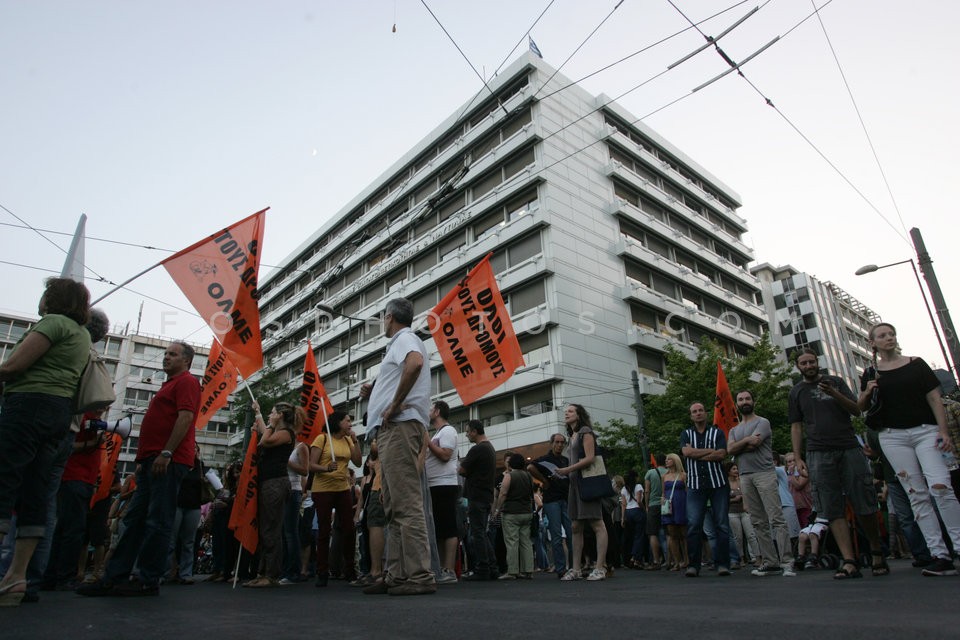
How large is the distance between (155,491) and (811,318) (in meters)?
61.9

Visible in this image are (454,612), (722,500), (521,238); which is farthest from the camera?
(521,238)

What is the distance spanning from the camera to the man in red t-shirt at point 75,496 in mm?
5320

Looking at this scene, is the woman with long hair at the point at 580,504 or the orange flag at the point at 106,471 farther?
the orange flag at the point at 106,471

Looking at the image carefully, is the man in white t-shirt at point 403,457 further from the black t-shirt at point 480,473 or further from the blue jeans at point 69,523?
the blue jeans at point 69,523

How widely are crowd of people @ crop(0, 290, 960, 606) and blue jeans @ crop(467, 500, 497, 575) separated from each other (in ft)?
0.08

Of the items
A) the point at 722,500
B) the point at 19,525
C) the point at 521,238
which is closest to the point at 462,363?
the point at 722,500

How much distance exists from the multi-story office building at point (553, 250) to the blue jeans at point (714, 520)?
1763 cm

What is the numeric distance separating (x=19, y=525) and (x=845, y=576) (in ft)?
17.6

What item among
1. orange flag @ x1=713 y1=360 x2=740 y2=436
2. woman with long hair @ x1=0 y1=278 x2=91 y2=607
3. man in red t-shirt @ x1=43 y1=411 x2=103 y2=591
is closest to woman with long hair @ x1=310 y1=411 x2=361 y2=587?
man in red t-shirt @ x1=43 y1=411 x2=103 y2=591

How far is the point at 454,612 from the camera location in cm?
276

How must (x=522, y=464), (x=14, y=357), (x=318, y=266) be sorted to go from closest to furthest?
(x=14, y=357)
(x=522, y=464)
(x=318, y=266)

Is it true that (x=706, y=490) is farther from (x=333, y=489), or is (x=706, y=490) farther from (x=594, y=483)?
(x=333, y=489)

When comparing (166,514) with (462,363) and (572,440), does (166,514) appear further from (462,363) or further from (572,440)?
(462,363)

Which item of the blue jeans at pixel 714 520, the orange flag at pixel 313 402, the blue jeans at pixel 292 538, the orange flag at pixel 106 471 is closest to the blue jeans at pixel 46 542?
the orange flag at pixel 106 471
